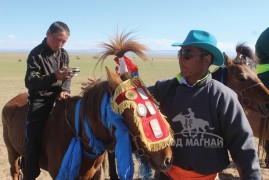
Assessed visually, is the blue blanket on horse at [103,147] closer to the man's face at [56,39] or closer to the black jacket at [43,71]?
the black jacket at [43,71]

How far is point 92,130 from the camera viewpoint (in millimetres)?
3207

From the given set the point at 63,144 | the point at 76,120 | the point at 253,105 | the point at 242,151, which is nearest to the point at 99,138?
the point at 76,120

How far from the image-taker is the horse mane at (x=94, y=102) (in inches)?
120

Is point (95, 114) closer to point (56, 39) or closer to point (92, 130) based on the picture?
point (92, 130)

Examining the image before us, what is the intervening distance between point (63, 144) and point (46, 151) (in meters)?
0.47

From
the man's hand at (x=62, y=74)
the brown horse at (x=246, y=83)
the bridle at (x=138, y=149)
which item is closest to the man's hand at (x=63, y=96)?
the man's hand at (x=62, y=74)

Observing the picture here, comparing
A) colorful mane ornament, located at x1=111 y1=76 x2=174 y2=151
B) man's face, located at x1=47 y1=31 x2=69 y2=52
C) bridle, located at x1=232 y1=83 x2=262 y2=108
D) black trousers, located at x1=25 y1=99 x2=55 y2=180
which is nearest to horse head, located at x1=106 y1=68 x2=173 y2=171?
colorful mane ornament, located at x1=111 y1=76 x2=174 y2=151

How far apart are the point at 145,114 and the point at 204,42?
0.74 m

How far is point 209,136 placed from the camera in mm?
2375

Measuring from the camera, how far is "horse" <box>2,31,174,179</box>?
2.38 m

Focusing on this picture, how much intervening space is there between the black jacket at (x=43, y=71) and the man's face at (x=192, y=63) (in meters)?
1.76

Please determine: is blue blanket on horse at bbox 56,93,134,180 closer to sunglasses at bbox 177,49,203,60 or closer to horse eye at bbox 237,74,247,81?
sunglasses at bbox 177,49,203,60

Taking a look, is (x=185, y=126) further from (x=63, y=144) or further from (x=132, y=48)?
(x=63, y=144)

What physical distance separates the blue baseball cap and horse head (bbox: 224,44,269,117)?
2.26 meters
